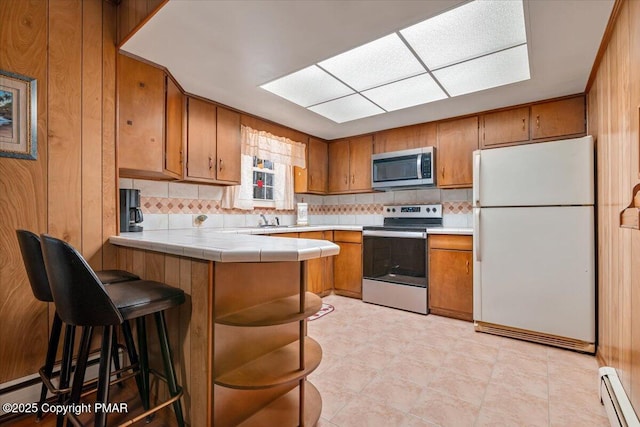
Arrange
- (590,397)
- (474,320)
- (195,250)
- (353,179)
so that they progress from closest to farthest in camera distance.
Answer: (195,250) < (590,397) < (474,320) < (353,179)

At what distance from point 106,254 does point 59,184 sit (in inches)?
20.1

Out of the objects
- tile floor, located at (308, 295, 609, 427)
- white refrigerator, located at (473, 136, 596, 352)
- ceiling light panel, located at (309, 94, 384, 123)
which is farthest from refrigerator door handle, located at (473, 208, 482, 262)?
ceiling light panel, located at (309, 94, 384, 123)

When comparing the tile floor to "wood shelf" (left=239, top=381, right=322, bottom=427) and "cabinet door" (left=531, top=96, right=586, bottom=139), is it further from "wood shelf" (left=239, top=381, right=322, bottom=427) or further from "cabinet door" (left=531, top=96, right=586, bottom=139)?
"cabinet door" (left=531, top=96, right=586, bottom=139)

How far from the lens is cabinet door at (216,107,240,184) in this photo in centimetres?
301

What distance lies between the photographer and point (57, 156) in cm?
179

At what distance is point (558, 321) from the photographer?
2.38 m

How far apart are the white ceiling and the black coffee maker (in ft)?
3.27

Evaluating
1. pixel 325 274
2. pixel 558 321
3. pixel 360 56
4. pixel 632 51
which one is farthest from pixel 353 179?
pixel 632 51

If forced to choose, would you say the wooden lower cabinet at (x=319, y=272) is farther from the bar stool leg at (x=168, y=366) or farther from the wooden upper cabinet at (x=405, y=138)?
the bar stool leg at (x=168, y=366)

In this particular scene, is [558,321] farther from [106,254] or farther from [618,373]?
[106,254]

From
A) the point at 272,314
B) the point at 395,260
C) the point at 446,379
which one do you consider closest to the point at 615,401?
the point at 446,379

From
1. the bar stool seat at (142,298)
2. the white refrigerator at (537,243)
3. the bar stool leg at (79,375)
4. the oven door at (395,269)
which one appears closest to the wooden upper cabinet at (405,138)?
the white refrigerator at (537,243)

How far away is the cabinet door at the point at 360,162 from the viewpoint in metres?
4.00

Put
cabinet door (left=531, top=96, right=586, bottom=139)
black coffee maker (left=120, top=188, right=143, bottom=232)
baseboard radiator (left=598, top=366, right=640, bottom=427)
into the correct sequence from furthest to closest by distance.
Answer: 1. cabinet door (left=531, top=96, right=586, bottom=139)
2. black coffee maker (left=120, top=188, right=143, bottom=232)
3. baseboard radiator (left=598, top=366, right=640, bottom=427)
